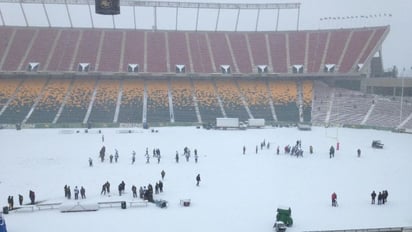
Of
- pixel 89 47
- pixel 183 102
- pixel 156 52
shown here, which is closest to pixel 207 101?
pixel 183 102

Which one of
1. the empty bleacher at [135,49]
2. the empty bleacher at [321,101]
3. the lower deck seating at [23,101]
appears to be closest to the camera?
the lower deck seating at [23,101]

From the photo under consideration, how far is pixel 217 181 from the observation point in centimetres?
2631

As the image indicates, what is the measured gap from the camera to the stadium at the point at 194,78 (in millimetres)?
58812

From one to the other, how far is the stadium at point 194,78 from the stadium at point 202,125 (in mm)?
270

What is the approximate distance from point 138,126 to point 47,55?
914 inches

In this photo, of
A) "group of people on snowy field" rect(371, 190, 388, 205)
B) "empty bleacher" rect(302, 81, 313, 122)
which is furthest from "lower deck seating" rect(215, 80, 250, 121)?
"group of people on snowy field" rect(371, 190, 388, 205)

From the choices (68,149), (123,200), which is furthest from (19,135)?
(123,200)

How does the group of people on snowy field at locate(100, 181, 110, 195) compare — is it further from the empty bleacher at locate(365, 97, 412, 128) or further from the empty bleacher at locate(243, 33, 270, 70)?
the empty bleacher at locate(243, 33, 270, 70)

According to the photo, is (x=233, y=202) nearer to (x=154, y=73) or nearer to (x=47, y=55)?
(x=154, y=73)

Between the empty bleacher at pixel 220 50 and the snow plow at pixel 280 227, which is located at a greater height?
the empty bleacher at pixel 220 50

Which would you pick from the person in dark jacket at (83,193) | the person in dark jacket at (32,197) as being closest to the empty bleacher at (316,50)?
the person in dark jacket at (83,193)

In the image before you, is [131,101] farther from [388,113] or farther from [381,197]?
[381,197]

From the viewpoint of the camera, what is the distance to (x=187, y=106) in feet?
204

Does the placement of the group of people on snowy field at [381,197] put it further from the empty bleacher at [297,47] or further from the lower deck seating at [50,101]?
the empty bleacher at [297,47]
